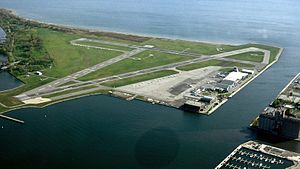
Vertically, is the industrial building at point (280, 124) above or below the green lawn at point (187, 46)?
below

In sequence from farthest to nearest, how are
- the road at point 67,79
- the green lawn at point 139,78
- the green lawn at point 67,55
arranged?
the green lawn at point 67,55, the green lawn at point 139,78, the road at point 67,79

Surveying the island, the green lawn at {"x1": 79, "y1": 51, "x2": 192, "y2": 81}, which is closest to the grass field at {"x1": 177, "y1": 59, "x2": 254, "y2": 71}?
the island

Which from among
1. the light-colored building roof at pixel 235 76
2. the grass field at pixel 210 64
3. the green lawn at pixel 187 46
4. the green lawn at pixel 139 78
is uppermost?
the green lawn at pixel 187 46

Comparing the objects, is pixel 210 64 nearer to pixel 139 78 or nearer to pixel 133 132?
pixel 139 78

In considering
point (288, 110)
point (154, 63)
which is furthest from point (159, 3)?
point (288, 110)

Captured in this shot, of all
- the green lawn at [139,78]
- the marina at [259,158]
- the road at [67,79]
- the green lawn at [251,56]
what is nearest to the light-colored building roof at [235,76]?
the green lawn at [139,78]

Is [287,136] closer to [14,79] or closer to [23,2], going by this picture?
[14,79]

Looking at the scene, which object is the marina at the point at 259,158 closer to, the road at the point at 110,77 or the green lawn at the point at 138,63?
the road at the point at 110,77
